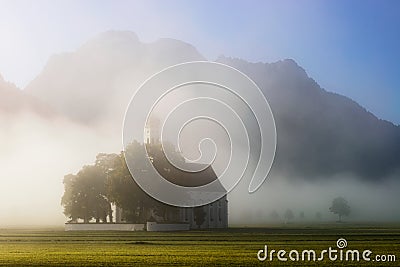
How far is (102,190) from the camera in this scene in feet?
392

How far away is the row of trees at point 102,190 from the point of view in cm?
10612

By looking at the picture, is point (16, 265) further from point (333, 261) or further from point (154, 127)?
point (154, 127)

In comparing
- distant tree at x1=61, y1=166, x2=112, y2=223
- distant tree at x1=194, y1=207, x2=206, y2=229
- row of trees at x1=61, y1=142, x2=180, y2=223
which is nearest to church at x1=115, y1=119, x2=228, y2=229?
distant tree at x1=194, y1=207, x2=206, y2=229

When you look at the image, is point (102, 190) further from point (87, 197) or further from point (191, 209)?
point (191, 209)

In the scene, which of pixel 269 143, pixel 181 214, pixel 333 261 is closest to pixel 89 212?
pixel 181 214

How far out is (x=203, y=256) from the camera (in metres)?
47.5

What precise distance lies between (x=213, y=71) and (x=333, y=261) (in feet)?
239

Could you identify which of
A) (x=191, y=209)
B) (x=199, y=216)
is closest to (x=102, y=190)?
(x=191, y=209)

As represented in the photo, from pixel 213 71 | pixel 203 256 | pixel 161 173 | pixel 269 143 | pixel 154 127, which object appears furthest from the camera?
pixel 154 127

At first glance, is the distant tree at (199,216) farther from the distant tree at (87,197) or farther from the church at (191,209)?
the distant tree at (87,197)

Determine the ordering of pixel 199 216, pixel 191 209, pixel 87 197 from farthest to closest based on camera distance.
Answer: pixel 199 216 → pixel 191 209 → pixel 87 197

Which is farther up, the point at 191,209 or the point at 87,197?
the point at 87,197

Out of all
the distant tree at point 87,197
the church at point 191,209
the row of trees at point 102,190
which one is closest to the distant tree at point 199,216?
the church at point 191,209

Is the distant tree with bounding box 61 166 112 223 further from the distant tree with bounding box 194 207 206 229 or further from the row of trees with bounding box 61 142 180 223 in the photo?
the distant tree with bounding box 194 207 206 229
